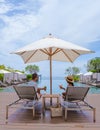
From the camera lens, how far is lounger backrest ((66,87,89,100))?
5781mm

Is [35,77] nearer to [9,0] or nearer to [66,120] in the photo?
[66,120]

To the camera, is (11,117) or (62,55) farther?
(62,55)

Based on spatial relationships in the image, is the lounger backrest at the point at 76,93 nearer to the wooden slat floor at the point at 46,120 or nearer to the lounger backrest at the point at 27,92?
the wooden slat floor at the point at 46,120

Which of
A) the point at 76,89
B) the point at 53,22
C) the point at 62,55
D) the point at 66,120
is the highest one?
the point at 53,22

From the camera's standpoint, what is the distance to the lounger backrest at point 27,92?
5.89 meters

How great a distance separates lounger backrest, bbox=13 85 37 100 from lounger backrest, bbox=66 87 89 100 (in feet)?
2.60

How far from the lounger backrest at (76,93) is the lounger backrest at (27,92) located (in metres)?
0.79

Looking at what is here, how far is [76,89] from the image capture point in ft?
19.0

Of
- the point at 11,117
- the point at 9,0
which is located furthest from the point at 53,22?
the point at 11,117

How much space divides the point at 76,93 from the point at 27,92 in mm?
1154

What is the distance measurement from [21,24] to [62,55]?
8.50 m

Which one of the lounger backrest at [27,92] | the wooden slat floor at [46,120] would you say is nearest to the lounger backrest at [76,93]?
the wooden slat floor at [46,120]


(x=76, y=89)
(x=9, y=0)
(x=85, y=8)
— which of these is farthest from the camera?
(x=85, y=8)

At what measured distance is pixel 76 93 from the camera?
232 inches
